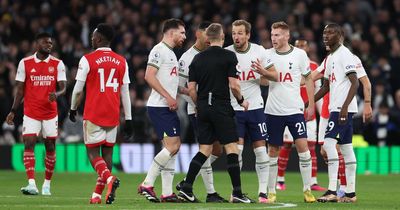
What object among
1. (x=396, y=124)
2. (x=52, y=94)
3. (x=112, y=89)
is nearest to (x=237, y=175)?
(x=112, y=89)

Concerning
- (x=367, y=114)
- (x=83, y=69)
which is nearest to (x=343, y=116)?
(x=367, y=114)

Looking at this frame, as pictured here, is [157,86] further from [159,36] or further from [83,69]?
[159,36]

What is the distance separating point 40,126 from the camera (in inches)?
747

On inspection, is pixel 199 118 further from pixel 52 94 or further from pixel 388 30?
pixel 388 30

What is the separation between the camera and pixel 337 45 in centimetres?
1670

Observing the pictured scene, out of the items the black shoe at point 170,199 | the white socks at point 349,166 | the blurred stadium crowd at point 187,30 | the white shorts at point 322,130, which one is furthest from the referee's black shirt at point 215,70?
the blurred stadium crowd at point 187,30

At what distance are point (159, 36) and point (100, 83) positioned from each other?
595 inches

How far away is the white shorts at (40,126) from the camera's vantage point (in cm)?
1886

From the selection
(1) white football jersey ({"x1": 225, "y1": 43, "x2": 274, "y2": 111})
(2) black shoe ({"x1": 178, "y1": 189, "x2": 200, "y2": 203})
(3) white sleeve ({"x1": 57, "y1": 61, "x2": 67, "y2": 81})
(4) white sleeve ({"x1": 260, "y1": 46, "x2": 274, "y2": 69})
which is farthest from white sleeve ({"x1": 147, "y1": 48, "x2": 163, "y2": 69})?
(3) white sleeve ({"x1": 57, "y1": 61, "x2": 67, "y2": 81})

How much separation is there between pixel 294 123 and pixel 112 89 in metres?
2.80

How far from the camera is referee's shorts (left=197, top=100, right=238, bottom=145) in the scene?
15.5 m

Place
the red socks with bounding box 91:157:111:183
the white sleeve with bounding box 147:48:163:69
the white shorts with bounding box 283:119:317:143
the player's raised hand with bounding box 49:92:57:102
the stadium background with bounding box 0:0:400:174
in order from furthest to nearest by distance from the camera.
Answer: the stadium background with bounding box 0:0:400:174, the white shorts with bounding box 283:119:317:143, the player's raised hand with bounding box 49:92:57:102, the white sleeve with bounding box 147:48:163:69, the red socks with bounding box 91:157:111:183

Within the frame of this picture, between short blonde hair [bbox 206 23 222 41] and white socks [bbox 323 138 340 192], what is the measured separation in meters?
2.47

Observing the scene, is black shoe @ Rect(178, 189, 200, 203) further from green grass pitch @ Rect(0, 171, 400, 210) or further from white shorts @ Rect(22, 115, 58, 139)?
white shorts @ Rect(22, 115, 58, 139)
